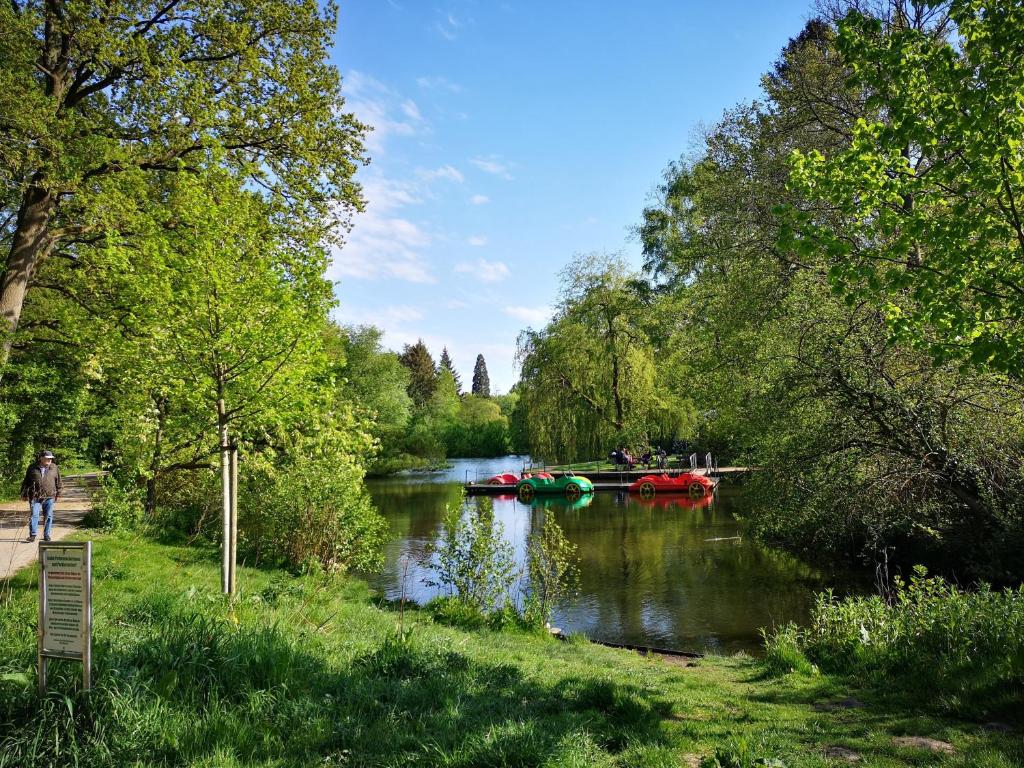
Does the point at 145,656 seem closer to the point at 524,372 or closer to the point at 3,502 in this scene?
the point at 3,502

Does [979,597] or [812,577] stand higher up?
[979,597]

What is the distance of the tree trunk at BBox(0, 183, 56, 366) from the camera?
11.4m

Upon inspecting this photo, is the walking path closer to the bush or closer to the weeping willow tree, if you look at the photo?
the bush

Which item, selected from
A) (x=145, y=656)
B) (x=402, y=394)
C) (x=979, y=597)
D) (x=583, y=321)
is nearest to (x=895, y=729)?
(x=979, y=597)

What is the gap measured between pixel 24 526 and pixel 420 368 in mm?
70574

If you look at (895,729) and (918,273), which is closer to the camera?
(895,729)

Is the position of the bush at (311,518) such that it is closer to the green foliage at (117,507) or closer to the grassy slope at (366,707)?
the green foliage at (117,507)

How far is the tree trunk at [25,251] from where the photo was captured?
1137 centimetres

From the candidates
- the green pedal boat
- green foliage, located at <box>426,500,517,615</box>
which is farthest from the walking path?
the green pedal boat

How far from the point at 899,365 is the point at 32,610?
1240 cm

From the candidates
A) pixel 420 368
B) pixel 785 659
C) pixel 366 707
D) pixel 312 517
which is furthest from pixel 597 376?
pixel 420 368

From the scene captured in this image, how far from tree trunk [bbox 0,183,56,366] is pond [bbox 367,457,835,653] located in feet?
28.1

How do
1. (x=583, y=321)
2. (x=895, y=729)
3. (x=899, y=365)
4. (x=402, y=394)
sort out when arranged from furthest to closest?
1. (x=402, y=394)
2. (x=583, y=321)
3. (x=899, y=365)
4. (x=895, y=729)

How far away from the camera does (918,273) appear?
604 centimetres
